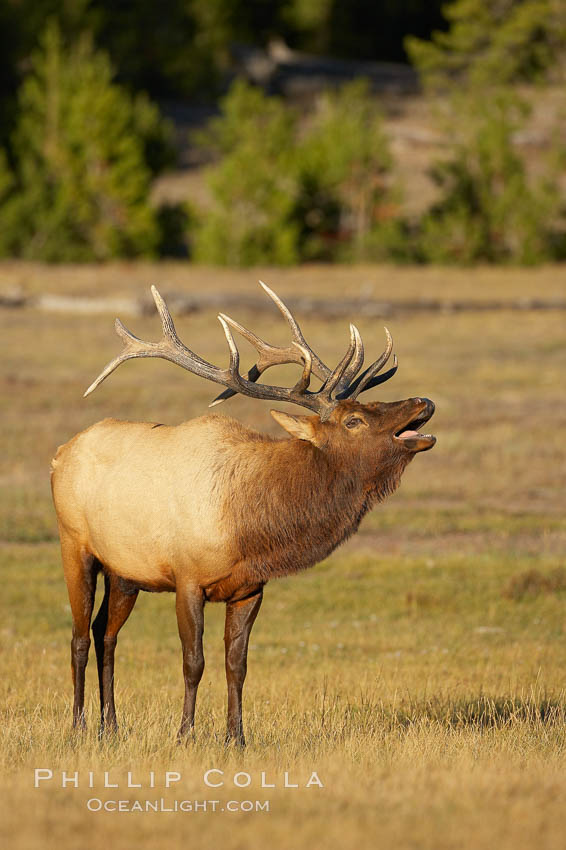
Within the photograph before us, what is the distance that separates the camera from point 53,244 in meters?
50.4

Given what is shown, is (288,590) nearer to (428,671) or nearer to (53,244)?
(428,671)

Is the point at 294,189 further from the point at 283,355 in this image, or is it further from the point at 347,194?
the point at 283,355

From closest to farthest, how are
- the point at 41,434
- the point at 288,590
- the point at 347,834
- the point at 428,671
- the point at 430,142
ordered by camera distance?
1. the point at 347,834
2. the point at 428,671
3. the point at 288,590
4. the point at 41,434
5. the point at 430,142

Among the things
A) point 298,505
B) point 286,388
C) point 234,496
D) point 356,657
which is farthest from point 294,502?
point 356,657

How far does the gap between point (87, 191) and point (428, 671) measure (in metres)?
43.2

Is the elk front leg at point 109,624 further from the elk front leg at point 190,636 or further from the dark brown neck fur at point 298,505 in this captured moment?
the dark brown neck fur at point 298,505

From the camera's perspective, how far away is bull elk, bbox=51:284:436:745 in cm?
802

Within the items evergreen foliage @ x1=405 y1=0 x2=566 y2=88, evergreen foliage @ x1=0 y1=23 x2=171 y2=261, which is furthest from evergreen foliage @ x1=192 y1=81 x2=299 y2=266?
evergreen foliage @ x1=405 y1=0 x2=566 y2=88

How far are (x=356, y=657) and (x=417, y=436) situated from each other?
433 cm

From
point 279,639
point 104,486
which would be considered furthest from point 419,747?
point 279,639

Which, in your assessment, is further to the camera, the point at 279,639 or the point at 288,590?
the point at 288,590

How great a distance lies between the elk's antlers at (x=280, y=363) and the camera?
834cm

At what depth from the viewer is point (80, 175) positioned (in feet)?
172

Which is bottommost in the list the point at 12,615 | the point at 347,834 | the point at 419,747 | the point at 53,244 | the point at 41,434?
the point at 53,244
